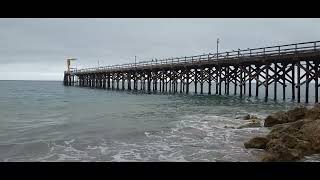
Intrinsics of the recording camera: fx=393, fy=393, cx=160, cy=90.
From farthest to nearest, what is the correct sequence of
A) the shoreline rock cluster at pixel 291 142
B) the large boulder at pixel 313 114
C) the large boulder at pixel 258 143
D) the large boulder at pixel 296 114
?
the large boulder at pixel 296 114 < the large boulder at pixel 313 114 < the large boulder at pixel 258 143 < the shoreline rock cluster at pixel 291 142

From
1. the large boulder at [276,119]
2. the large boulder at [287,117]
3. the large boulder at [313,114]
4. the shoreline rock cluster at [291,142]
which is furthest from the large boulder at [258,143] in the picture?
the large boulder at [276,119]

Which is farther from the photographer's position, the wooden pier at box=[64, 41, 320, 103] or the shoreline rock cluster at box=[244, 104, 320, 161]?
the wooden pier at box=[64, 41, 320, 103]

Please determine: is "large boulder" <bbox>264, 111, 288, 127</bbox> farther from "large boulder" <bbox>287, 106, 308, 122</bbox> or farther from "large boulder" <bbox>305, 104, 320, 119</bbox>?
"large boulder" <bbox>305, 104, 320, 119</bbox>

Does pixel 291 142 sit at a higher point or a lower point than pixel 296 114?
lower

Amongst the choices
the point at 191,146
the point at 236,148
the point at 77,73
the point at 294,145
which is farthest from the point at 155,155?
the point at 77,73

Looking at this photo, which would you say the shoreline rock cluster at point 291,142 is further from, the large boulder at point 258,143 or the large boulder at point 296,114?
the large boulder at point 296,114

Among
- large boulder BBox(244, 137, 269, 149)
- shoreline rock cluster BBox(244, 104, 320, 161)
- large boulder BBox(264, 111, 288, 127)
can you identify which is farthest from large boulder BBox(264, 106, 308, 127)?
large boulder BBox(244, 137, 269, 149)

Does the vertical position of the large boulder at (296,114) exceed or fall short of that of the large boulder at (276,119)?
it exceeds it

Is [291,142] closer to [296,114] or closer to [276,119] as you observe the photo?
[296,114]

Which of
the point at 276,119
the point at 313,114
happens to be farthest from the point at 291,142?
the point at 276,119

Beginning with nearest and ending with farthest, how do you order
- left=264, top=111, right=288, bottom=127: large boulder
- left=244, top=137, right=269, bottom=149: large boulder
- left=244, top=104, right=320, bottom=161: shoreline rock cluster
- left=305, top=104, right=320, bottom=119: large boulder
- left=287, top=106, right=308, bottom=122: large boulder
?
left=244, top=104, right=320, bottom=161: shoreline rock cluster, left=244, top=137, right=269, bottom=149: large boulder, left=305, top=104, right=320, bottom=119: large boulder, left=287, top=106, right=308, bottom=122: large boulder, left=264, top=111, right=288, bottom=127: large boulder
